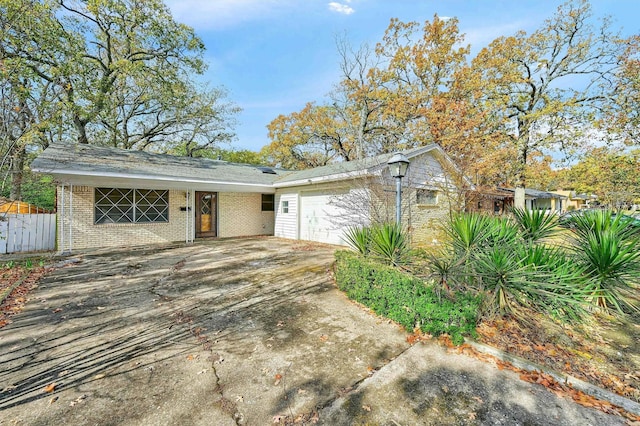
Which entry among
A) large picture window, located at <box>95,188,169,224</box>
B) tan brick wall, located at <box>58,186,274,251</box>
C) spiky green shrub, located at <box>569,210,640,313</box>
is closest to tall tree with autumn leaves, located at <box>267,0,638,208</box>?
tan brick wall, located at <box>58,186,274,251</box>

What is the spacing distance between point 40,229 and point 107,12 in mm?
10229

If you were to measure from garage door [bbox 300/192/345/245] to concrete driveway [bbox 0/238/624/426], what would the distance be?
5.68 m

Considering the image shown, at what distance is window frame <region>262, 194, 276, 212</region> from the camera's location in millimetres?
14180

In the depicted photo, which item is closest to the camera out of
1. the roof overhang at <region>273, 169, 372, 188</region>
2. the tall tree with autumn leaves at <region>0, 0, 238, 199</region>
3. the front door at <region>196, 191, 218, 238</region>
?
the tall tree with autumn leaves at <region>0, 0, 238, 199</region>

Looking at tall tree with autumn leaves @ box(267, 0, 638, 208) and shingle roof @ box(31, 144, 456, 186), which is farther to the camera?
tall tree with autumn leaves @ box(267, 0, 638, 208)

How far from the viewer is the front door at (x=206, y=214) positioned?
12.3 metres

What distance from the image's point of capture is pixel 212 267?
278 inches

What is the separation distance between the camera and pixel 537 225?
5293mm

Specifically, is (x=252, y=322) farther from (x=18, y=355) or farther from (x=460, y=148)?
(x=460, y=148)

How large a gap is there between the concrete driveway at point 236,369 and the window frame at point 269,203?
30.7 feet

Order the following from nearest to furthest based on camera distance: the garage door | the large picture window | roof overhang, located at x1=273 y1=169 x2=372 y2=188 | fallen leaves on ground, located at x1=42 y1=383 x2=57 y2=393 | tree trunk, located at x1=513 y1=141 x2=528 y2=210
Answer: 1. fallen leaves on ground, located at x1=42 y1=383 x2=57 y2=393
2. roof overhang, located at x1=273 y1=169 x2=372 y2=188
3. the large picture window
4. the garage door
5. tree trunk, located at x1=513 y1=141 x2=528 y2=210

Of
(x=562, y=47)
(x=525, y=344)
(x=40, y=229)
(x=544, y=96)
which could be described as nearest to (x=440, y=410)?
(x=525, y=344)

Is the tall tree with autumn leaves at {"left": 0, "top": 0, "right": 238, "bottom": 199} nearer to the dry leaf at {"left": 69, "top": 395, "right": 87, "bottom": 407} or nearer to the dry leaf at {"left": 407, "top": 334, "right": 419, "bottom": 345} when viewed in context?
the dry leaf at {"left": 69, "top": 395, "right": 87, "bottom": 407}

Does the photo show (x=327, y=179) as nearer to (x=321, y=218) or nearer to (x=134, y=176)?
(x=321, y=218)
